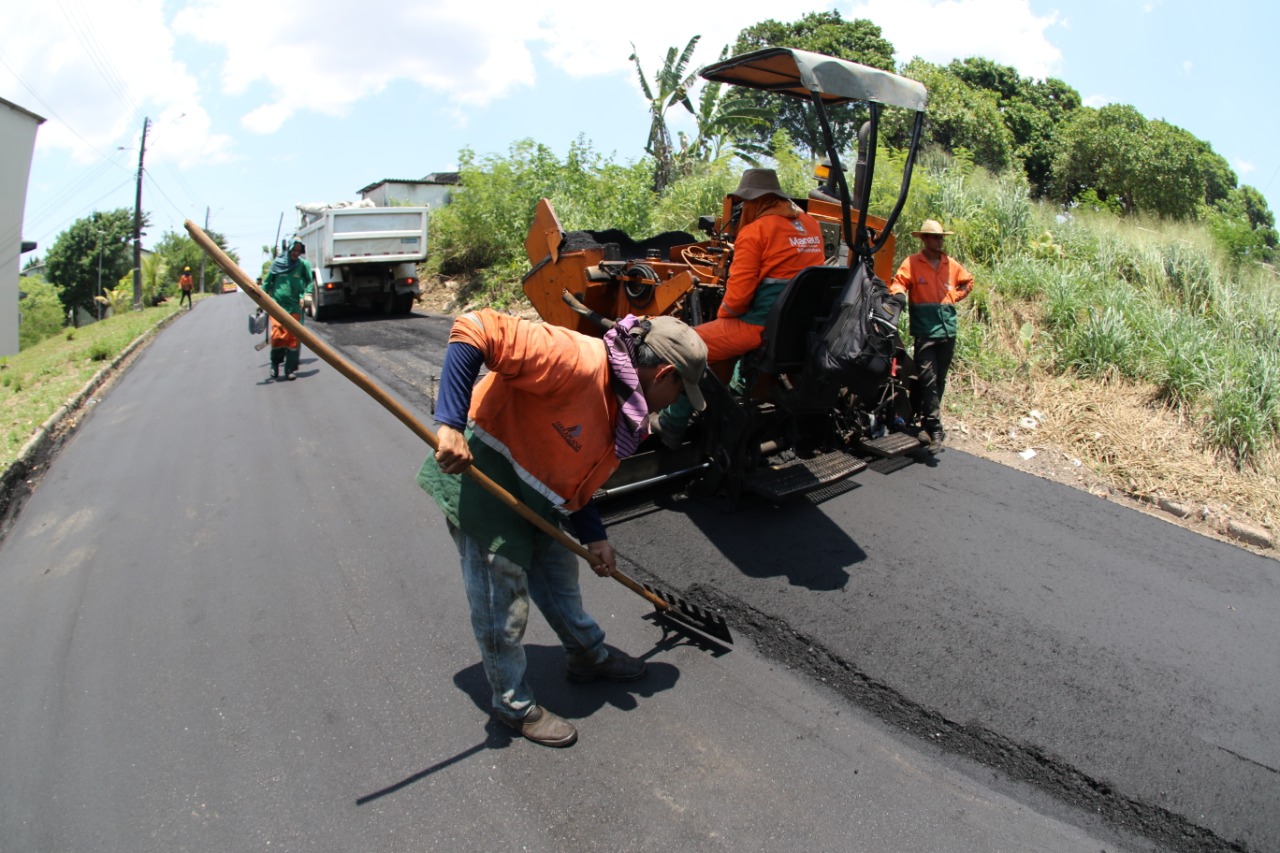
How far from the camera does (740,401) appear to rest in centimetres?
481

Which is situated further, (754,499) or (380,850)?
(754,499)

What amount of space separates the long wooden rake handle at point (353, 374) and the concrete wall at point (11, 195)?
37.5m

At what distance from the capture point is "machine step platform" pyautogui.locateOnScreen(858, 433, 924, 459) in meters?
5.47

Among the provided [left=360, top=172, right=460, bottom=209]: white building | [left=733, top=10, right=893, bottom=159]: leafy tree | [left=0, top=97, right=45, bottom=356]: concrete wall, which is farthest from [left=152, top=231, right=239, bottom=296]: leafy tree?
Result: [left=733, top=10, right=893, bottom=159]: leafy tree

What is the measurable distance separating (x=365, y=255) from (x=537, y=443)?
12621 mm

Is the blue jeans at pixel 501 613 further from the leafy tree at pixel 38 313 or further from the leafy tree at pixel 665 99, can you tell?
the leafy tree at pixel 38 313

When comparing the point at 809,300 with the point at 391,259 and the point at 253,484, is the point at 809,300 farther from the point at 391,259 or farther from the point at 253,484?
the point at 391,259

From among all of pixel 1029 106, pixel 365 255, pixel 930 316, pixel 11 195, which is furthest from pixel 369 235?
pixel 11 195

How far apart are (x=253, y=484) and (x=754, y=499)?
334cm

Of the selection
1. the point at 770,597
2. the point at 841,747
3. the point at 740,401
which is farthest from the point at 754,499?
the point at 841,747

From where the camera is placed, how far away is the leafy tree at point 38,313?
4109cm

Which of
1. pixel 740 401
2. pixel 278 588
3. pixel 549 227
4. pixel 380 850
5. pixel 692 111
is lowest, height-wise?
pixel 380 850

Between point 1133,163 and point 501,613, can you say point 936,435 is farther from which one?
point 1133,163

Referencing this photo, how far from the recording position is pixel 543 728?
283 centimetres
